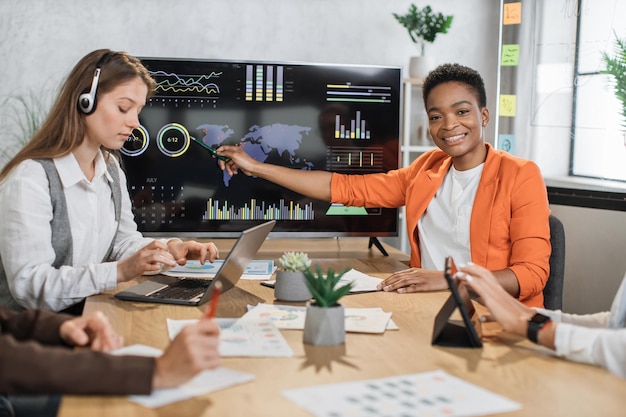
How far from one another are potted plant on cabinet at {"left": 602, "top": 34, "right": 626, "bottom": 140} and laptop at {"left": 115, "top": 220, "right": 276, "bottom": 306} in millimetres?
1936

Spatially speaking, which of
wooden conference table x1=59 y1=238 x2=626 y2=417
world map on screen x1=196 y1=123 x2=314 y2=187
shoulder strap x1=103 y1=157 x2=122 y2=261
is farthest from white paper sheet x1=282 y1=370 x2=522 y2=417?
world map on screen x1=196 y1=123 x2=314 y2=187

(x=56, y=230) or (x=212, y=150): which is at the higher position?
(x=212, y=150)

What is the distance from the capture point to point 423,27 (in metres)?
4.35

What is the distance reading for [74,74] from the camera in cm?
214

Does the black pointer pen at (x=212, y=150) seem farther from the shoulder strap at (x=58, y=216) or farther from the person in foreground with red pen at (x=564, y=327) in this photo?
the person in foreground with red pen at (x=564, y=327)

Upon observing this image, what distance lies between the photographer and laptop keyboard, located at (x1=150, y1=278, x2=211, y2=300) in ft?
6.72

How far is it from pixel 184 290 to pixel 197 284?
9 centimetres

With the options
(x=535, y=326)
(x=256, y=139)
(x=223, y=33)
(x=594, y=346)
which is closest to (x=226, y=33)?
(x=223, y=33)

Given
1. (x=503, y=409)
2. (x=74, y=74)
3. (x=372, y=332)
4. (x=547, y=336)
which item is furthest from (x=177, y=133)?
(x=503, y=409)

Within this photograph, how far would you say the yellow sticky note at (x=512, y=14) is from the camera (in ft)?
12.6

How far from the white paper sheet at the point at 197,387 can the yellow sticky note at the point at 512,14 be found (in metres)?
2.99

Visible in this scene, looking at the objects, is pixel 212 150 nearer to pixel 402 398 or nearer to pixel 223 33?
pixel 223 33

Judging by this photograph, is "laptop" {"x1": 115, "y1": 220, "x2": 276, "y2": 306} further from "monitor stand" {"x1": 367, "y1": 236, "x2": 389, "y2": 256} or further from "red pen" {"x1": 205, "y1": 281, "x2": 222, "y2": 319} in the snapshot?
"monitor stand" {"x1": 367, "y1": 236, "x2": 389, "y2": 256}

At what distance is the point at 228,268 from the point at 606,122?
86.6 inches
